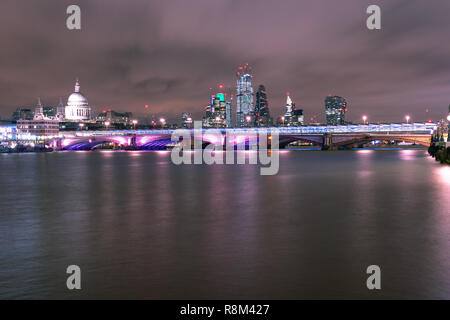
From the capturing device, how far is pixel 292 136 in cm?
12975

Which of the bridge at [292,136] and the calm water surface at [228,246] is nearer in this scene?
the calm water surface at [228,246]

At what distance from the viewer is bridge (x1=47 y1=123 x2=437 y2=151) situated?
122 metres

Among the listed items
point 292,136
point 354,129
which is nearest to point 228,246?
point 292,136

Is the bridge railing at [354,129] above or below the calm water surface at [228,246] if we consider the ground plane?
above

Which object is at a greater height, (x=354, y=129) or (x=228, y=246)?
(x=354, y=129)

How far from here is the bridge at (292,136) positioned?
122 metres

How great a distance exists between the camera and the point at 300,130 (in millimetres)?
138250

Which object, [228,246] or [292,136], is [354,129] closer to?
[292,136]

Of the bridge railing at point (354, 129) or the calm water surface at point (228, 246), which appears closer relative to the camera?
the calm water surface at point (228, 246)

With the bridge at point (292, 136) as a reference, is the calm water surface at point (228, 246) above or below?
below

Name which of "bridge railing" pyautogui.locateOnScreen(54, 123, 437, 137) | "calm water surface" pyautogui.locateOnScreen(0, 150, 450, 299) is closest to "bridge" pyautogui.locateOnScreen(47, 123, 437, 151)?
"bridge railing" pyautogui.locateOnScreen(54, 123, 437, 137)

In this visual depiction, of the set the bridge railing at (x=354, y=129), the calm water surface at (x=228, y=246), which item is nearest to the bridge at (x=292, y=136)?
the bridge railing at (x=354, y=129)

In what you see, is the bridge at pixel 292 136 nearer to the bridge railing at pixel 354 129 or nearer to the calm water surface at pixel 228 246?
the bridge railing at pixel 354 129
